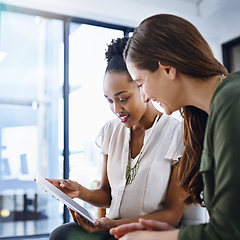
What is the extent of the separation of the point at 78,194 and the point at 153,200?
1.25 feet

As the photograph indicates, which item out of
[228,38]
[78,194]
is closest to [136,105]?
[78,194]

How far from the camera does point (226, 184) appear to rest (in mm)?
572

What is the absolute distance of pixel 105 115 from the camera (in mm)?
3252

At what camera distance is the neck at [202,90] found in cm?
84

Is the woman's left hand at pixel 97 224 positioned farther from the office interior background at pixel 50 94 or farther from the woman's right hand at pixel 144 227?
the office interior background at pixel 50 94

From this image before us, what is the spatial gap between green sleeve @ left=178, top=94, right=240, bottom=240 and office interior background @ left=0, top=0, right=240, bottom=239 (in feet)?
8.45

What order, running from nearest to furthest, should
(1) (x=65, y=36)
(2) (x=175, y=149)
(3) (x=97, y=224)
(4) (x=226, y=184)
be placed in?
(4) (x=226, y=184)
(3) (x=97, y=224)
(2) (x=175, y=149)
(1) (x=65, y=36)

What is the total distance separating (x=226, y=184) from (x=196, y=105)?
36cm

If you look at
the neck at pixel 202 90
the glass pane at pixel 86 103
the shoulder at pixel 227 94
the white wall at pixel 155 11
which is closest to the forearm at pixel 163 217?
the neck at pixel 202 90

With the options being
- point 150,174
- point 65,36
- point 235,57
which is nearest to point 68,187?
point 150,174

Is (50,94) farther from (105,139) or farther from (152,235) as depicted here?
(152,235)

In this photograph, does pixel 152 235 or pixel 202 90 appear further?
pixel 202 90

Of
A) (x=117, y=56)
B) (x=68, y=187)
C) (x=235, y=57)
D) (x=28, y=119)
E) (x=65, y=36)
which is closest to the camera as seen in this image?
(x=68, y=187)

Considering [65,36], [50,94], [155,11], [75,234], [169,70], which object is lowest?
[75,234]
